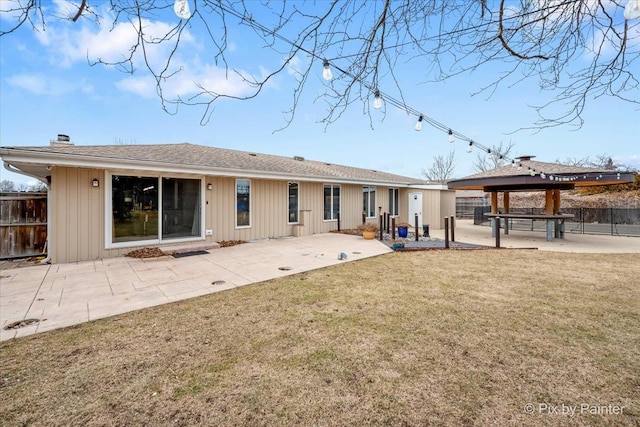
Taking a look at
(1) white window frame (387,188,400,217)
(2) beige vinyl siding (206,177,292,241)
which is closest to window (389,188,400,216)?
(1) white window frame (387,188,400,217)

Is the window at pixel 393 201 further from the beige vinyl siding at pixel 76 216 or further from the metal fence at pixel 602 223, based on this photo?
the beige vinyl siding at pixel 76 216

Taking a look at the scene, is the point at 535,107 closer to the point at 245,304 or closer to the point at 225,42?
the point at 225,42

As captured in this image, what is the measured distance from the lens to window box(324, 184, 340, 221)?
1190 centimetres

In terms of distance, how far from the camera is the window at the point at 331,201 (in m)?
11.9

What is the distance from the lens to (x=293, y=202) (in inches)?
423

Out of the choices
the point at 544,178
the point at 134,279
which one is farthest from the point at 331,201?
the point at 134,279

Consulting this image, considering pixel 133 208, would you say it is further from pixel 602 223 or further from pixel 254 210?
pixel 602 223

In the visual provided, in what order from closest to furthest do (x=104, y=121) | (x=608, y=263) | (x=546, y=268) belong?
(x=546, y=268) → (x=608, y=263) → (x=104, y=121)

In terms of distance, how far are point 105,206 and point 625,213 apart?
21534 mm

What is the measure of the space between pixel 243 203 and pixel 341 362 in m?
7.57

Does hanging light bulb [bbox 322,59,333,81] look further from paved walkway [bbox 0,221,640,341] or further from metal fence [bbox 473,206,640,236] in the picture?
metal fence [bbox 473,206,640,236]

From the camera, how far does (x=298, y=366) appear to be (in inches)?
92.0

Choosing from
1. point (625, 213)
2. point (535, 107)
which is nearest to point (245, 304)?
point (535, 107)

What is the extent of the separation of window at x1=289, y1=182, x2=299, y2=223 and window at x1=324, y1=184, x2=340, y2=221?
1550 millimetres
